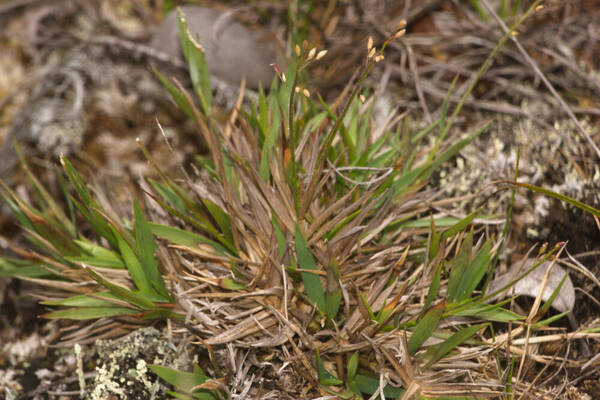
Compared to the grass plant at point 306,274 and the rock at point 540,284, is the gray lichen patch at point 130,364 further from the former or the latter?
the rock at point 540,284

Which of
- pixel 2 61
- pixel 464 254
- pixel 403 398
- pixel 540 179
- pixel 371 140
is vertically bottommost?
pixel 403 398

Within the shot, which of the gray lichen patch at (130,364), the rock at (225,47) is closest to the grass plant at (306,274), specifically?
the gray lichen patch at (130,364)

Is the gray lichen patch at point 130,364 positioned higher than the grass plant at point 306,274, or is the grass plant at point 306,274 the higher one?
the grass plant at point 306,274

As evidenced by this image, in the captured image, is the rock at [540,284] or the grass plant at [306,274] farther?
the rock at [540,284]

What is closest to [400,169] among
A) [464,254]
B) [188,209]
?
[464,254]

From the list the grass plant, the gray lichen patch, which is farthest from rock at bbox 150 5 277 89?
the gray lichen patch

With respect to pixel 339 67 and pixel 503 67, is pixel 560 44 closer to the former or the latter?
pixel 503 67

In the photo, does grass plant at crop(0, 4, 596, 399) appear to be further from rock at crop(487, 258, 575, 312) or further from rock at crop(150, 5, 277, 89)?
rock at crop(150, 5, 277, 89)
